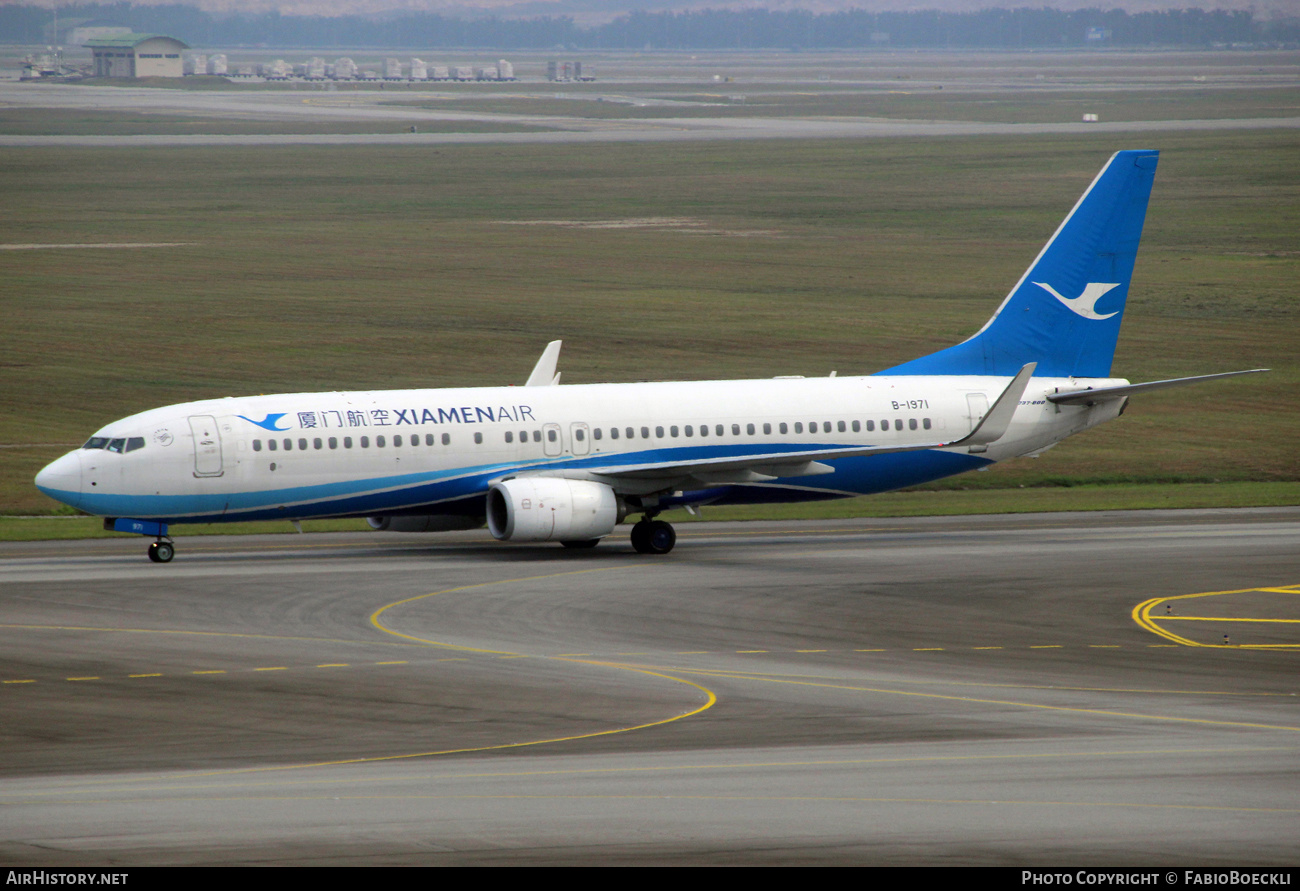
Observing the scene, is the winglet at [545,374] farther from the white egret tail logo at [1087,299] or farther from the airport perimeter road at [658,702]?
the white egret tail logo at [1087,299]

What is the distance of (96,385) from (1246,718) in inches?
2444

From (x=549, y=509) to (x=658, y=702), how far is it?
54.2 ft

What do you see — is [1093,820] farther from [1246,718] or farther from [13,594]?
[13,594]

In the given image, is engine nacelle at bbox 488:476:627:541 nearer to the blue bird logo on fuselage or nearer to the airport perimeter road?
the airport perimeter road

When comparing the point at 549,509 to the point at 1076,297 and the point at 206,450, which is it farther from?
the point at 1076,297

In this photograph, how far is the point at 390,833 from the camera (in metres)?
20.6

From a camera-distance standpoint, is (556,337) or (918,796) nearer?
(918,796)

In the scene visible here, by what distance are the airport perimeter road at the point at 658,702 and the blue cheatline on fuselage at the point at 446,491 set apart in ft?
4.84

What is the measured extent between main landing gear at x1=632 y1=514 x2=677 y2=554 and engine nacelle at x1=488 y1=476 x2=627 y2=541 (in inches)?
50.4

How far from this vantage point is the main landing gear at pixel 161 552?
45688 millimetres

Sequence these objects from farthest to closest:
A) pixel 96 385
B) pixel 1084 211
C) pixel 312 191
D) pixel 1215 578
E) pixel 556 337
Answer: pixel 312 191
pixel 556 337
pixel 96 385
pixel 1084 211
pixel 1215 578

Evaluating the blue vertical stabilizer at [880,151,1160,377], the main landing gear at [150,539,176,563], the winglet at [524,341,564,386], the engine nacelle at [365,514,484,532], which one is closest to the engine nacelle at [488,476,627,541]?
the engine nacelle at [365,514,484,532]

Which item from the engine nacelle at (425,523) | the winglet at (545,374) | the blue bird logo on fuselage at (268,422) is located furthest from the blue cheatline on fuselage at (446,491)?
the winglet at (545,374)
